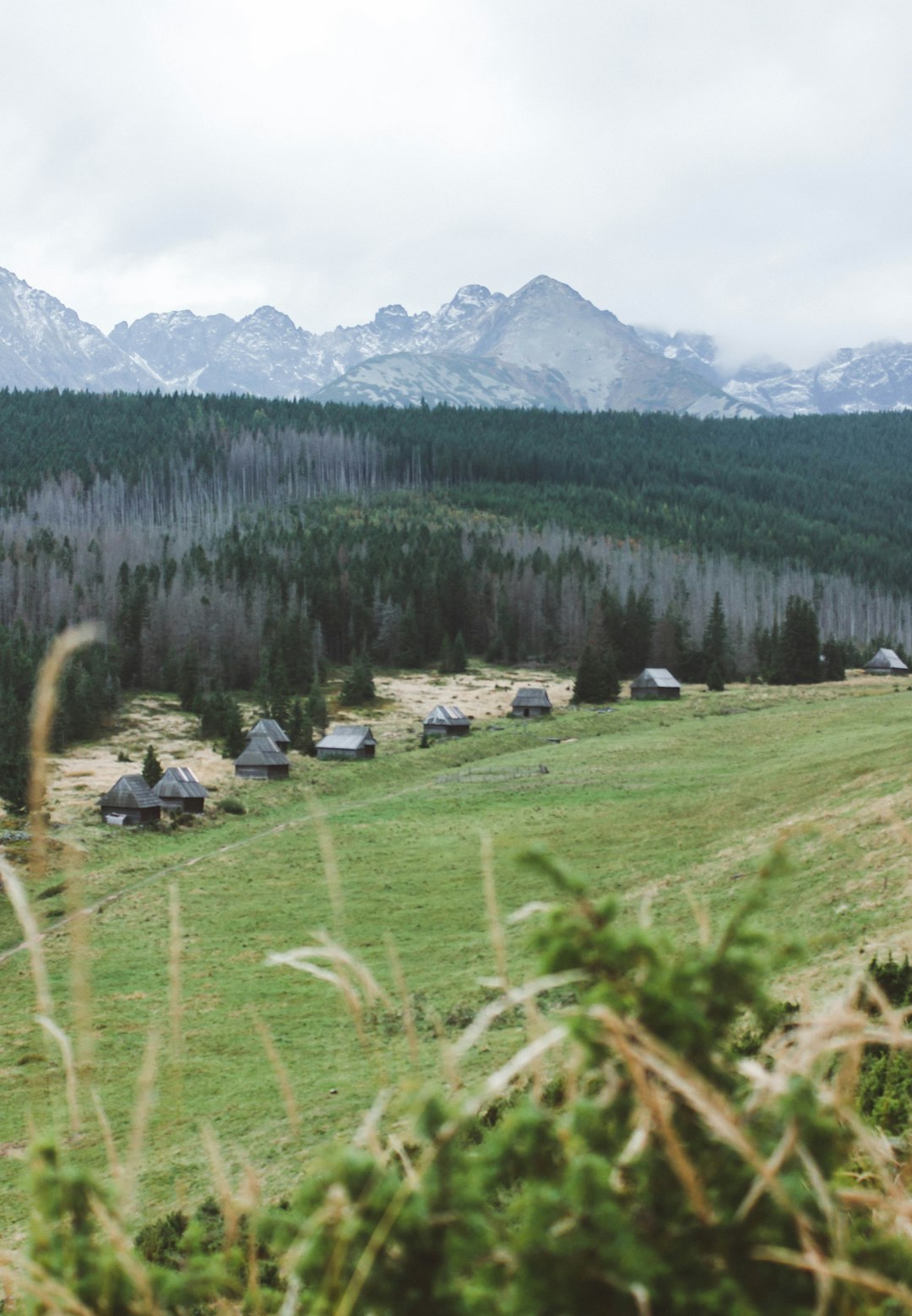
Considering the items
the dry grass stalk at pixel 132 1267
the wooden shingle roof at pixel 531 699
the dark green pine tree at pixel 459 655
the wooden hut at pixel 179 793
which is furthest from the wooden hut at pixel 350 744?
the dry grass stalk at pixel 132 1267

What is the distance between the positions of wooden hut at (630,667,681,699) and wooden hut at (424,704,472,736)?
67.8ft

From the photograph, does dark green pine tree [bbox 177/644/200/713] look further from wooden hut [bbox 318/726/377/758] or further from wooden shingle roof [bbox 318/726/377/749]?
wooden hut [bbox 318/726/377/758]

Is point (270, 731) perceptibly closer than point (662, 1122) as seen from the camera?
No

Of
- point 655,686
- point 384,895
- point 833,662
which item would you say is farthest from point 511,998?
point 833,662

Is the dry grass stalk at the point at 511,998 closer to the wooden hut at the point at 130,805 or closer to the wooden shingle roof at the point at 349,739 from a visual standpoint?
the wooden hut at the point at 130,805

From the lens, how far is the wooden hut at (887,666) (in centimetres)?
11525

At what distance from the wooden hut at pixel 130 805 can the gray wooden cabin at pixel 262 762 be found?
1228cm

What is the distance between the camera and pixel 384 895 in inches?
1689

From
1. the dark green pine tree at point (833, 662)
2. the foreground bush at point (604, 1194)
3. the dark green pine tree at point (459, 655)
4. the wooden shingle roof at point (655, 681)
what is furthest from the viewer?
the dark green pine tree at point (459, 655)

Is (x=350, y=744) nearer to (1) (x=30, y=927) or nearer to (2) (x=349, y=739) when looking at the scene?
(2) (x=349, y=739)

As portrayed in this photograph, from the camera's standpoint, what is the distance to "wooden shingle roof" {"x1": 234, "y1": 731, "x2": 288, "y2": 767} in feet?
241

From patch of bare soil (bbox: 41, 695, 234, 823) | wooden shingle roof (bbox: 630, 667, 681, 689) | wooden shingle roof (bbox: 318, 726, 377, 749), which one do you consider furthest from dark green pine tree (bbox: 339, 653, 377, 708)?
wooden shingle roof (bbox: 630, 667, 681, 689)

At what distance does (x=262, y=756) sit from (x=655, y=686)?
1628 inches

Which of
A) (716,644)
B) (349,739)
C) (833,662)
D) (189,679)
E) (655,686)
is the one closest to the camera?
(349,739)
